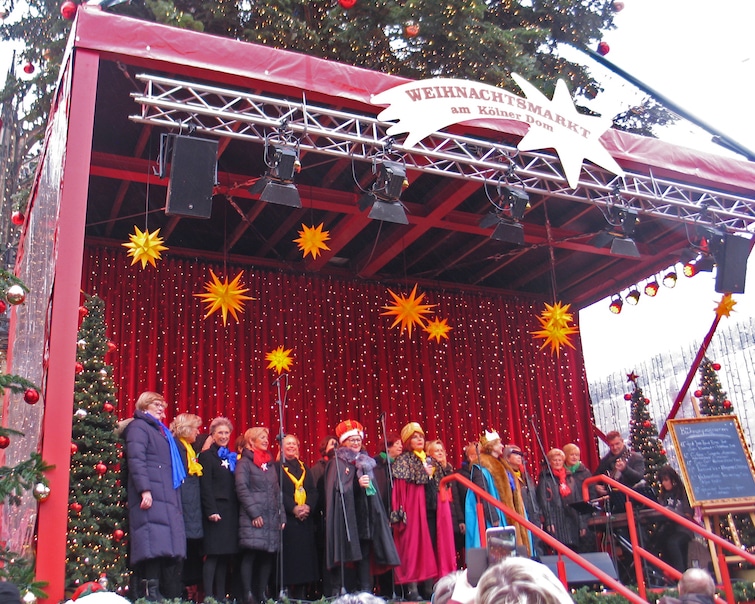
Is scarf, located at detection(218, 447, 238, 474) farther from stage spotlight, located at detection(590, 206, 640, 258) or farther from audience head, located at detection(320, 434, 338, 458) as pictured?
→ stage spotlight, located at detection(590, 206, 640, 258)

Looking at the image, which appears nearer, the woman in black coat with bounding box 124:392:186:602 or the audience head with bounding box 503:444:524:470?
the woman in black coat with bounding box 124:392:186:602

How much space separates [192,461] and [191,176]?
92.9 inches

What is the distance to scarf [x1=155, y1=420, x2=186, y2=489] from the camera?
650 centimetres

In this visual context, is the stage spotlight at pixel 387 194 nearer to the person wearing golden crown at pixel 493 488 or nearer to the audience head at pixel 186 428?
the audience head at pixel 186 428

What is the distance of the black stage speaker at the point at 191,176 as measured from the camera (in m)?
6.79

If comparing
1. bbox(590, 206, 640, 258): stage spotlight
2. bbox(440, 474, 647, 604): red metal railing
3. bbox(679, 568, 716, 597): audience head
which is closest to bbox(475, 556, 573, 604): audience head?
bbox(679, 568, 716, 597): audience head

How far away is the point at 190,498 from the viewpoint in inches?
264

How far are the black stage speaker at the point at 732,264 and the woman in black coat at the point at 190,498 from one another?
644 cm

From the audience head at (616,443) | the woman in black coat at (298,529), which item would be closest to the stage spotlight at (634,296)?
the audience head at (616,443)

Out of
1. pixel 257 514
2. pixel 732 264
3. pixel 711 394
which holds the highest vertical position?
pixel 732 264

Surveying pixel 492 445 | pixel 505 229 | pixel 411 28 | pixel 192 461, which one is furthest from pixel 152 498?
pixel 411 28

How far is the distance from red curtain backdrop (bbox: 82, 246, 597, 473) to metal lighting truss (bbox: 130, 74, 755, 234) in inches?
121

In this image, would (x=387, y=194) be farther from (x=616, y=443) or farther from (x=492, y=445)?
(x=616, y=443)

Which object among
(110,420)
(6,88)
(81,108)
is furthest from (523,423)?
(6,88)
